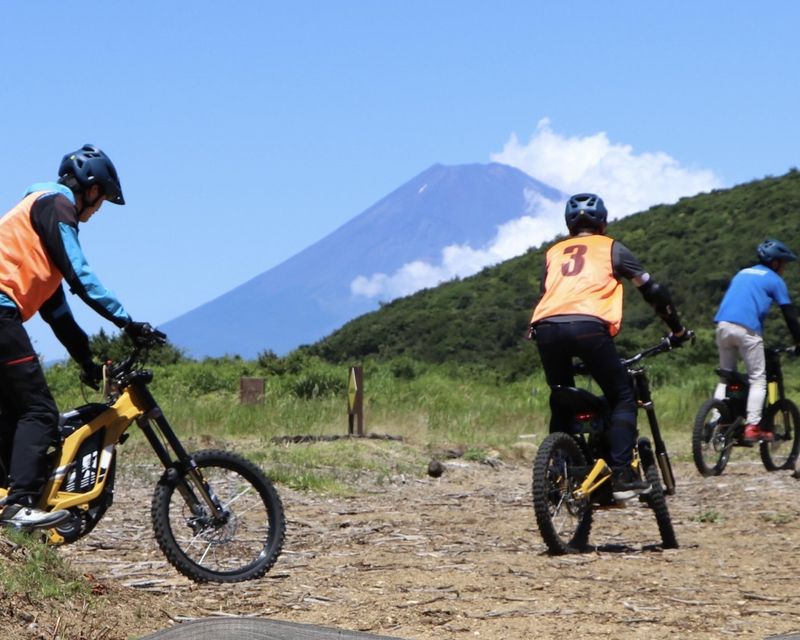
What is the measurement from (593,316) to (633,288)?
57.6m

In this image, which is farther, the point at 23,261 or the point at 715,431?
the point at 715,431

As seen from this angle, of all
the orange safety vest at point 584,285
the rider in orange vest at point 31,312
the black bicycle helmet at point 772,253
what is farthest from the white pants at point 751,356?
the rider in orange vest at point 31,312

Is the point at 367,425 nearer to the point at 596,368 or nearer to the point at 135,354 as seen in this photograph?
the point at 596,368

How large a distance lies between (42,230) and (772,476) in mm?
8387

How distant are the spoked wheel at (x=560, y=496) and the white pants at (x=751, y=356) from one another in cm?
516

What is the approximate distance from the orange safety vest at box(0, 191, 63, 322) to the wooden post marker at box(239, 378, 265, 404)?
12184 millimetres

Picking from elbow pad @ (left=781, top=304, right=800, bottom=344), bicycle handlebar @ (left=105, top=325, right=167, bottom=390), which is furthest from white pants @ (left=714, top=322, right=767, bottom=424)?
bicycle handlebar @ (left=105, top=325, right=167, bottom=390)

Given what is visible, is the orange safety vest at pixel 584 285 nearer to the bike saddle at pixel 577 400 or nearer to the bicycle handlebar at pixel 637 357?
the bicycle handlebar at pixel 637 357

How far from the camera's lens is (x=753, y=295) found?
41.9ft

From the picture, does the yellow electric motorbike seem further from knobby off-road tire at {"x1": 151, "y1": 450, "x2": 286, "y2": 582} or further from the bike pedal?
the bike pedal

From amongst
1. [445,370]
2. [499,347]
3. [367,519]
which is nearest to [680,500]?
[367,519]

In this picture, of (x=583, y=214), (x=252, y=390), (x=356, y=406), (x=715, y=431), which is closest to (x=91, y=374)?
(x=583, y=214)

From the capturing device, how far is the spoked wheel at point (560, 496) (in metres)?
7.65

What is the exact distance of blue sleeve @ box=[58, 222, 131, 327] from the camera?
6246 millimetres
